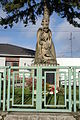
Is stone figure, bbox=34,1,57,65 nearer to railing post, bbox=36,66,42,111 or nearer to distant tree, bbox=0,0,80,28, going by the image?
distant tree, bbox=0,0,80,28

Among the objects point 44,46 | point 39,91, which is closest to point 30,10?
point 44,46

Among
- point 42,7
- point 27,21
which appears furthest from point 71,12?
point 27,21

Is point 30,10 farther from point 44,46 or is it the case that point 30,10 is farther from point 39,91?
point 39,91

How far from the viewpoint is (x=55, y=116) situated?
4.65 meters

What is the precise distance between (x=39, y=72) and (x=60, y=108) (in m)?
1.17

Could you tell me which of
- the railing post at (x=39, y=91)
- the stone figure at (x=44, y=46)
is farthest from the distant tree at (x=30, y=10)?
the railing post at (x=39, y=91)

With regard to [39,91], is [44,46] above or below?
above

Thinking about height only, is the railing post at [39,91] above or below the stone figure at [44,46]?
below

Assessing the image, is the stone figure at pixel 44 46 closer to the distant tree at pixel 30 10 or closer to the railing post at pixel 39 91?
the distant tree at pixel 30 10

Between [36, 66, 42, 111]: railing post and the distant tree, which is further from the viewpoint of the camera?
the distant tree

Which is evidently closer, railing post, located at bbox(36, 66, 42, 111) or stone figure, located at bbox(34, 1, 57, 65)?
railing post, located at bbox(36, 66, 42, 111)

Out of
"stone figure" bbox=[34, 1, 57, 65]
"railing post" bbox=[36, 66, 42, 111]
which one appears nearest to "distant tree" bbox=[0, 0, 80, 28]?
"stone figure" bbox=[34, 1, 57, 65]

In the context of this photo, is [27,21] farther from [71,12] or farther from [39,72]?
[39,72]

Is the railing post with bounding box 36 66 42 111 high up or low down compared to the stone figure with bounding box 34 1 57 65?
down
